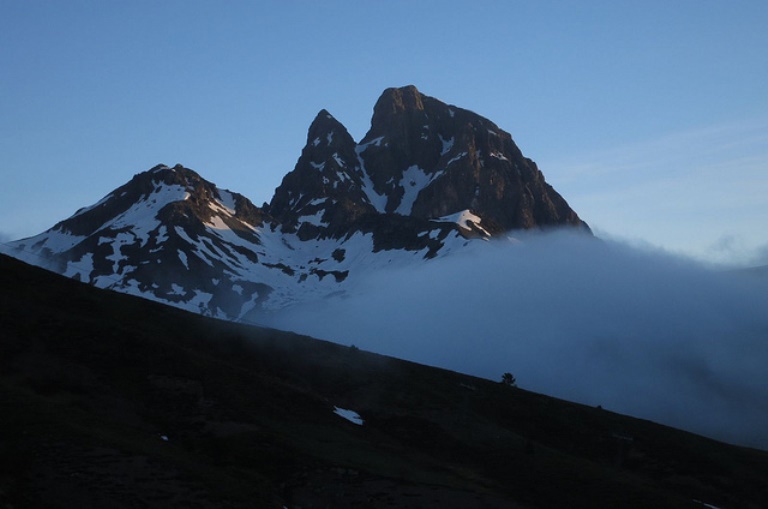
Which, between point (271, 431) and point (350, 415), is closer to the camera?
point (271, 431)

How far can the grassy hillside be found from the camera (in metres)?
64.8

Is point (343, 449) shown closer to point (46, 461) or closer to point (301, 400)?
point (301, 400)

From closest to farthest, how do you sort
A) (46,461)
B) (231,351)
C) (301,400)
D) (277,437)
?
(46,461)
(277,437)
(301,400)
(231,351)

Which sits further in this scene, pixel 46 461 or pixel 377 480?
pixel 377 480

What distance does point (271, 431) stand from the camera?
274 feet

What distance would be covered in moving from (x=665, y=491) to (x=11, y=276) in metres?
76.1

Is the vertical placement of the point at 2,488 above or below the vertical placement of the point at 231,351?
below

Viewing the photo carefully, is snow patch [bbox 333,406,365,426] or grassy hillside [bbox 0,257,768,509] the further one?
snow patch [bbox 333,406,365,426]

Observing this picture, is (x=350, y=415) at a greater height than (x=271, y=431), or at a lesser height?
greater

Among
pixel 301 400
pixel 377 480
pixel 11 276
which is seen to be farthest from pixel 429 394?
pixel 11 276

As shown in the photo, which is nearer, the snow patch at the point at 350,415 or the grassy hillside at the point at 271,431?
the grassy hillside at the point at 271,431

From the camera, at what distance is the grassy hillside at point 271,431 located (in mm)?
64750

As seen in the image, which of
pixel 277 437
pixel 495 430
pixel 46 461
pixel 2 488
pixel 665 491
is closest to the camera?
pixel 2 488

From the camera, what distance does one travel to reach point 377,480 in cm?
7431
